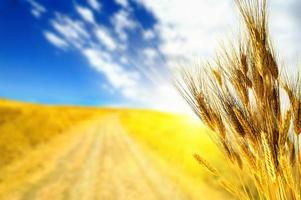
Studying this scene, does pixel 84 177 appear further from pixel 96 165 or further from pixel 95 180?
pixel 96 165

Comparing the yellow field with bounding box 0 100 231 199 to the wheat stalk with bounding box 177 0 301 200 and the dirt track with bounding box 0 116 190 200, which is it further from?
the wheat stalk with bounding box 177 0 301 200

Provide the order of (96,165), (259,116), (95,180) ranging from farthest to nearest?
1. (96,165)
2. (95,180)
3. (259,116)

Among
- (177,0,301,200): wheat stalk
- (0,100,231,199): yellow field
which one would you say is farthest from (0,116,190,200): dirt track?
(177,0,301,200): wheat stalk

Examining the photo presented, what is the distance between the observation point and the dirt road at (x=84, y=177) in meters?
9.60

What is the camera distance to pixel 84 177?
37.2 feet

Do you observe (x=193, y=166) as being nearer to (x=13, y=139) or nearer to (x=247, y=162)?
(x=13, y=139)

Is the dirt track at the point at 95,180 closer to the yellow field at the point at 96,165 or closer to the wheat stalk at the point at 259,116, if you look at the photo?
the yellow field at the point at 96,165

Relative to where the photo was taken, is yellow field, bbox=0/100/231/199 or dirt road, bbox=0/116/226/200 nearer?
dirt road, bbox=0/116/226/200

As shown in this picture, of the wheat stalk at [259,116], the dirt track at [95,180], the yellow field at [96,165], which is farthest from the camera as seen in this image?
the yellow field at [96,165]

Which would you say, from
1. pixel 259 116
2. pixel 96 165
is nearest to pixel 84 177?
pixel 96 165

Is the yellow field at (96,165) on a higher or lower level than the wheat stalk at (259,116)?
lower

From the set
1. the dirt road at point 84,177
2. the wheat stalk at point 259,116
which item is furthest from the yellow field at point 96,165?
the wheat stalk at point 259,116

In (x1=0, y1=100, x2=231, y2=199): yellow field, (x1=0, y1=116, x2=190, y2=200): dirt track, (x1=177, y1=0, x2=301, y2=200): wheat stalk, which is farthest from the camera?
(x1=0, y1=100, x2=231, y2=199): yellow field

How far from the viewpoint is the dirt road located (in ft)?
31.5
